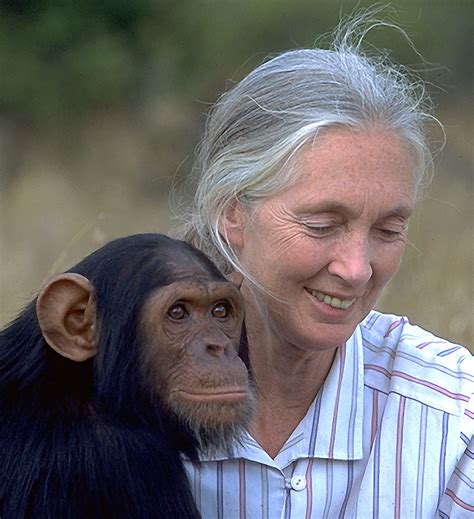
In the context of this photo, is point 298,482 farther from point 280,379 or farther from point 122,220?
point 122,220

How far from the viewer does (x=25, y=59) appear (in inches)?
278

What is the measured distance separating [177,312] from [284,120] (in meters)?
0.53

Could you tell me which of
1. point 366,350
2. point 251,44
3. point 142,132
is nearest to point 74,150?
point 142,132

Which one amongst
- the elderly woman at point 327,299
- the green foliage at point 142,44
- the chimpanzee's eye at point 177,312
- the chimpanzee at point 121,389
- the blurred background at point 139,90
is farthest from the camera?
the green foliage at point 142,44

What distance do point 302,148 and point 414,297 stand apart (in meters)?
3.22

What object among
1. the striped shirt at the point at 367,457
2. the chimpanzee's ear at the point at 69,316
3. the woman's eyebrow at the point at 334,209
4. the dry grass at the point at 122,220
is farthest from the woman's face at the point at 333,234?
the dry grass at the point at 122,220

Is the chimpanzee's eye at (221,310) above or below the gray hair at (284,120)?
below

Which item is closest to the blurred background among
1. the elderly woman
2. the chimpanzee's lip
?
the elderly woman

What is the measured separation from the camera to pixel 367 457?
320cm

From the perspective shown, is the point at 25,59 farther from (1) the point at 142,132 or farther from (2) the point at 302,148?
(2) the point at 302,148

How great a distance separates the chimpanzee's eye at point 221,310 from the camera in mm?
2930

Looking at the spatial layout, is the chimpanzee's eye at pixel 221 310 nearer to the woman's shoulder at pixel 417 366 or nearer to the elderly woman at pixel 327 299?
the elderly woman at pixel 327 299

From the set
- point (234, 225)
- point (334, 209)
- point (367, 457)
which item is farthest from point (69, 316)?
point (367, 457)

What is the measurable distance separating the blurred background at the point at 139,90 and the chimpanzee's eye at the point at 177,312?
368 centimetres
